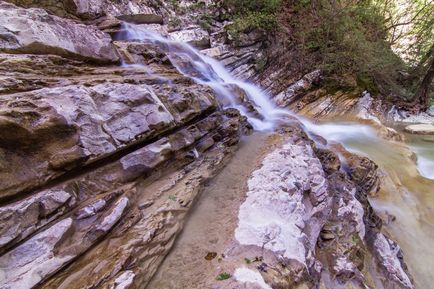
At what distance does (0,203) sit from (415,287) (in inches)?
216

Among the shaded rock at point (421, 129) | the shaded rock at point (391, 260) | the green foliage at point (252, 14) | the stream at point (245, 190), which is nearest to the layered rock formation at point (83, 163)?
the stream at point (245, 190)

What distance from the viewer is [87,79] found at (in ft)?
14.6

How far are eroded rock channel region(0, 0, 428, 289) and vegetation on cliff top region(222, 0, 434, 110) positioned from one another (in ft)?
22.8

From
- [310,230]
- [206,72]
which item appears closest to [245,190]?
[310,230]

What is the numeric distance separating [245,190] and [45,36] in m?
4.34

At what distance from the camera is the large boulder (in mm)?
4301

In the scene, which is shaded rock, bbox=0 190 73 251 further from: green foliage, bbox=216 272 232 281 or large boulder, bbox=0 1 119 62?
large boulder, bbox=0 1 119 62

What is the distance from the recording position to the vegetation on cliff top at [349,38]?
450 inches

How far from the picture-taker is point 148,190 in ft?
12.7

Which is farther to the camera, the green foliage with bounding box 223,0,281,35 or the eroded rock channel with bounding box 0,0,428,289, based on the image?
the green foliage with bounding box 223,0,281,35

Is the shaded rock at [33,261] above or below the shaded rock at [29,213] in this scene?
below

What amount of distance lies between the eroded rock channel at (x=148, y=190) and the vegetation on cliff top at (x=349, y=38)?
6963 millimetres

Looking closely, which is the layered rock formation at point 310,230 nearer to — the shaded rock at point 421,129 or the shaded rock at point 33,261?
the shaded rock at point 33,261

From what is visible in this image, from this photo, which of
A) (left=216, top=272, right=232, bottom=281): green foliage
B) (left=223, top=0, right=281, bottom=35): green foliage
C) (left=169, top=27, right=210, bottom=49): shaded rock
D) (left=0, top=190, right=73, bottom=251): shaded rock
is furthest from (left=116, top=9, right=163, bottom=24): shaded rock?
(left=216, top=272, right=232, bottom=281): green foliage
